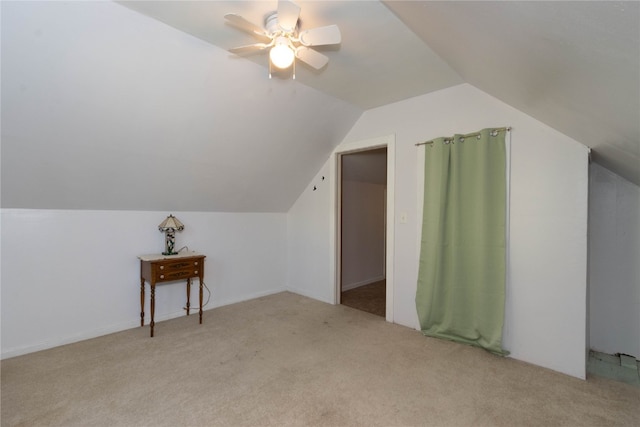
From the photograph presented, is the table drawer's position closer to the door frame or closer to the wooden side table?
the wooden side table

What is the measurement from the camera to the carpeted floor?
372 centimetres

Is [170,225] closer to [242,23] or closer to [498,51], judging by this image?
[242,23]

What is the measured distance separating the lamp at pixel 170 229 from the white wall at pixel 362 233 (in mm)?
2443

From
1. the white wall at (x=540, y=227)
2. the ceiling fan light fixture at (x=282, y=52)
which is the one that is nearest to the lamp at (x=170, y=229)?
the ceiling fan light fixture at (x=282, y=52)

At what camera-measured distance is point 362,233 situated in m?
5.00

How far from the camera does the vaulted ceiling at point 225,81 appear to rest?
1205mm

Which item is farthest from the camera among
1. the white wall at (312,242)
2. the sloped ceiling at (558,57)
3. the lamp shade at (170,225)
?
the white wall at (312,242)

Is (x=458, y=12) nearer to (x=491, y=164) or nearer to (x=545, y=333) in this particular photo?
(x=491, y=164)

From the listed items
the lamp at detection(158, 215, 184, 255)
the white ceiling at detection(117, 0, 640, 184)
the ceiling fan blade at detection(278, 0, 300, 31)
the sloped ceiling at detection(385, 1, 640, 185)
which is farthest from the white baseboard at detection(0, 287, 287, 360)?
the sloped ceiling at detection(385, 1, 640, 185)

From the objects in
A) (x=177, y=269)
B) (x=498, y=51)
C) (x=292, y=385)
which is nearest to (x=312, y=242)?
(x=177, y=269)

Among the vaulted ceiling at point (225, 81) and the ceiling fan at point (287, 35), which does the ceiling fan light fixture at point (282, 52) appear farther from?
the vaulted ceiling at point (225, 81)

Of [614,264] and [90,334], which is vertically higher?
[614,264]

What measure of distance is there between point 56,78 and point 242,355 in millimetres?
2345

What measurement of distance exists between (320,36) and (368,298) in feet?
11.2
